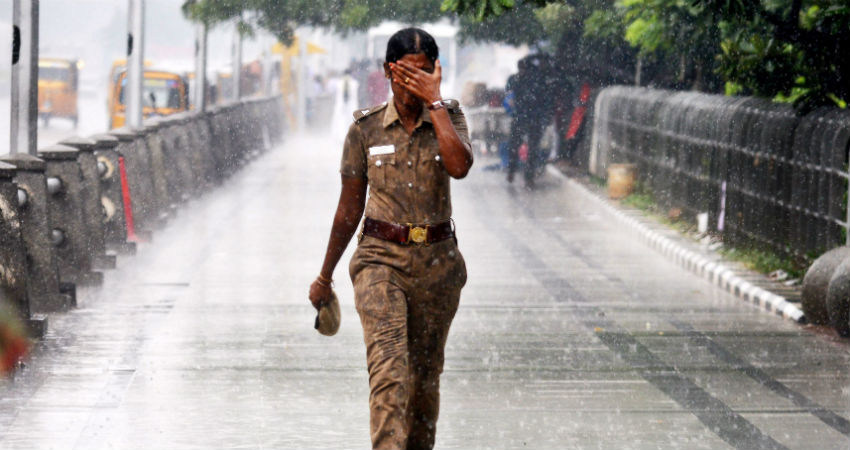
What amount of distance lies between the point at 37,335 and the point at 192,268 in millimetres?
4432

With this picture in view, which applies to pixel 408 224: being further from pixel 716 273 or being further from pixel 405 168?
pixel 716 273

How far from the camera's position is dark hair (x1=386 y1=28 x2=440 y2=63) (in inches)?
232

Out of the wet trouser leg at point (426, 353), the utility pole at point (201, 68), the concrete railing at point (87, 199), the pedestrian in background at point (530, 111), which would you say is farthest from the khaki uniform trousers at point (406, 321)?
the utility pole at point (201, 68)

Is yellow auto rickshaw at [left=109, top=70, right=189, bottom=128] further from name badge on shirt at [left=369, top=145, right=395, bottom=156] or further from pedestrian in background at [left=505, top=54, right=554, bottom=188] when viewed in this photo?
name badge on shirt at [left=369, top=145, right=395, bottom=156]

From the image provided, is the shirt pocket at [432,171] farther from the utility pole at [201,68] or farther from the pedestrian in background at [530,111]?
the utility pole at [201,68]

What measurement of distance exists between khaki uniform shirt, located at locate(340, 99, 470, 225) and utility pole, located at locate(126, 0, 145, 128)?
50.0 ft

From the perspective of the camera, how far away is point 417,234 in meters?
5.99

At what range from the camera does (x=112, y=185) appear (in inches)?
614

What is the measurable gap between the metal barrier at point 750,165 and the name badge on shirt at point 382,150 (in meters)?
7.50

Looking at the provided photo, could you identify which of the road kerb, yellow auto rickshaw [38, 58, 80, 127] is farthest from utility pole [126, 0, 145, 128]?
Answer: yellow auto rickshaw [38, 58, 80, 127]

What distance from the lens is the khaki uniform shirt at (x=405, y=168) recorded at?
19.7 feet

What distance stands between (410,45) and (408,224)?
64 cm

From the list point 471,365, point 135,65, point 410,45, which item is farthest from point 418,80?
point 135,65

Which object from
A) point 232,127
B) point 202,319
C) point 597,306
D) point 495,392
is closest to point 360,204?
point 495,392
